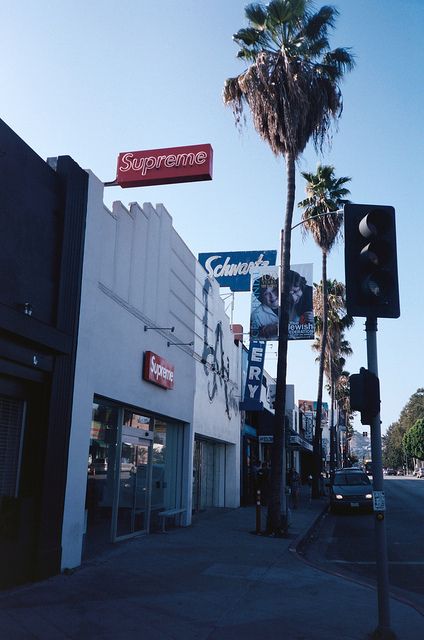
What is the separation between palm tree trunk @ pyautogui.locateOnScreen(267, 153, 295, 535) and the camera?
51.0ft

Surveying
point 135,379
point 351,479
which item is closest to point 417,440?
point 351,479

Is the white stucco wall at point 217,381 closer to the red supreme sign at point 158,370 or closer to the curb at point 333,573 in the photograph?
the red supreme sign at point 158,370

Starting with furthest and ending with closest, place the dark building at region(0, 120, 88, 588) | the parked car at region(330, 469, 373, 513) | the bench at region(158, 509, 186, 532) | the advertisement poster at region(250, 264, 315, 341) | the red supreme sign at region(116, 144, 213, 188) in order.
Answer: the parked car at region(330, 469, 373, 513) → the advertisement poster at region(250, 264, 315, 341) → the bench at region(158, 509, 186, 532) → the red supreme sign at region(116, 144, 213, 188) → the dark building at region(0, 120, 88, 588)

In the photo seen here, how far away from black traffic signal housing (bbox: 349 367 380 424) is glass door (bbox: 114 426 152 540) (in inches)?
293

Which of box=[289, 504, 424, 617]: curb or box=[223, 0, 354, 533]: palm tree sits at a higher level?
box=[223, 0, 354, 533]: palm tree

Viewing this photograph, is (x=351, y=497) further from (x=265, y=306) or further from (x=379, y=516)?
(x=379, y=516)

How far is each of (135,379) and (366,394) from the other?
7.44 metres

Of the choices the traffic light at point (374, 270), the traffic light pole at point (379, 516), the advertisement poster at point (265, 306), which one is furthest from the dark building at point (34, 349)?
the advertisement poster at point (265, 306)

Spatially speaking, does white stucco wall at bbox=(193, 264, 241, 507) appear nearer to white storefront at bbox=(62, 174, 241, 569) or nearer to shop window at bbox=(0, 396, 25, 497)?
white storefront at bbox=(62, 174, 241, 569)

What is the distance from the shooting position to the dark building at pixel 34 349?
27.1 feet

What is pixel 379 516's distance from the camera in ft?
20.5

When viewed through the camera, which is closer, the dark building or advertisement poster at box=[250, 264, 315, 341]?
the dark building

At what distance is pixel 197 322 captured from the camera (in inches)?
741

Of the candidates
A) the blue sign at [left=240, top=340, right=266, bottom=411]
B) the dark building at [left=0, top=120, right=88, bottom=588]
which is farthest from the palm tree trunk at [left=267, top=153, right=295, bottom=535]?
the blue sign at [left=240, top=340, right=266, bottom=411]
